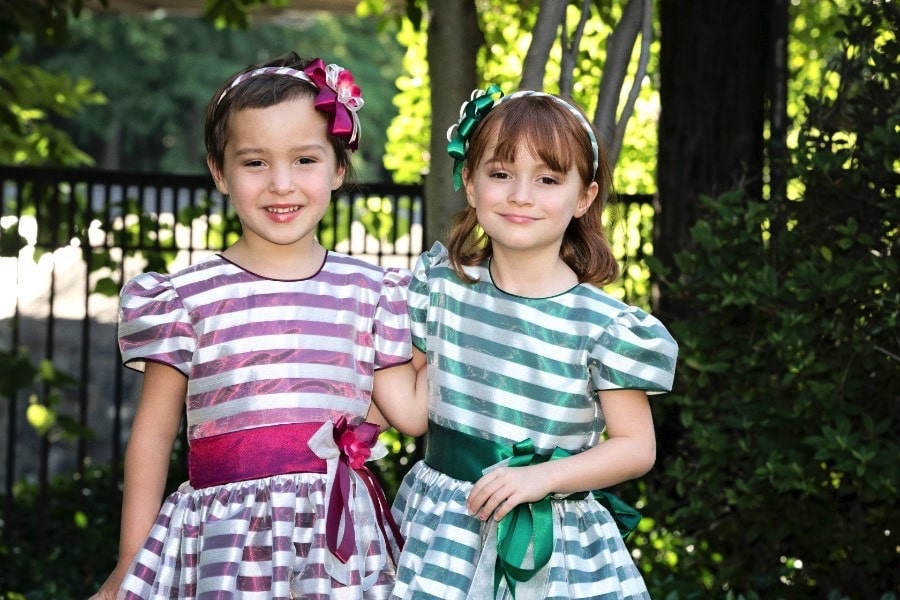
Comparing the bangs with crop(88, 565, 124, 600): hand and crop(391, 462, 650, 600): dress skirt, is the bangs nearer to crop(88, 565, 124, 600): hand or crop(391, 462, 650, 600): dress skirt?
crop(391, 462, 650, 600): dress skirt

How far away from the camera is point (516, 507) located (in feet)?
7.52

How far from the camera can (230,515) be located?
2328 mm

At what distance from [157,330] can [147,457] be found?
0.26 metres

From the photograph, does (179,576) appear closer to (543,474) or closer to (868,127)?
(543,474)

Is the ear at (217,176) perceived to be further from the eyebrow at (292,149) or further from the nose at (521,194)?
the nose at (521,194)

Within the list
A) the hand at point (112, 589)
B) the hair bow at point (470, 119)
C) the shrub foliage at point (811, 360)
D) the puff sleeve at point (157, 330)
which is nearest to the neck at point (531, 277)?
the hair bow at point (470, 119)

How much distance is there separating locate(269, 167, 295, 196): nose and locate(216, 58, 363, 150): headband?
13cm

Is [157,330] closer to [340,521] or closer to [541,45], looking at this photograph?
[340,521]

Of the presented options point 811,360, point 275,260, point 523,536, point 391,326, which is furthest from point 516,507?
point 811,360

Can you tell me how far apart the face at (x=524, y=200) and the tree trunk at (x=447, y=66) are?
120 cm

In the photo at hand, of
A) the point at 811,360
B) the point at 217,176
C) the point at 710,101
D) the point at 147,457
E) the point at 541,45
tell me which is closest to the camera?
the point at 147,457

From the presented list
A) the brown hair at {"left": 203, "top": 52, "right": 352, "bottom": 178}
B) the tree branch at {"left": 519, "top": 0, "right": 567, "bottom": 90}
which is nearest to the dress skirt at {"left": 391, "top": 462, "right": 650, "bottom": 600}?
the brown hair at {"left": 203, "top": 52, "right": 352, "bottom": 178}

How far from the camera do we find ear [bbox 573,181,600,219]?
246 cm

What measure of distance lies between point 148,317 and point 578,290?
2.72ft
